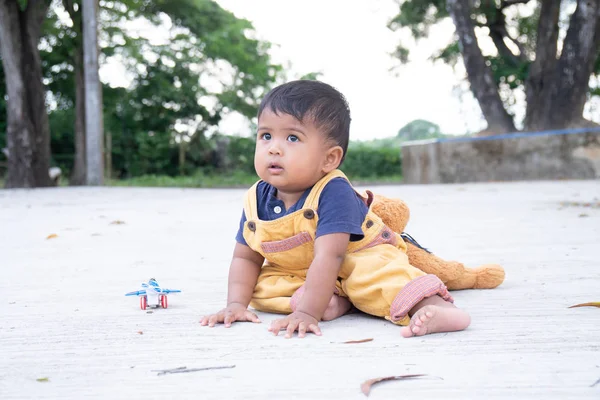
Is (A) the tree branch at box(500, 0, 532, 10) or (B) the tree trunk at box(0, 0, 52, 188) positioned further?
(A) the tree branch at box(500, 0, 532, 10)

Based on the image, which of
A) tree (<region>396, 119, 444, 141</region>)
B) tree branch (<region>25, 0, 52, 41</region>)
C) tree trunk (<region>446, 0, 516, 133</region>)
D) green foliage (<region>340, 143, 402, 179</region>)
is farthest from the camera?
tree (<region>396, 119, 444, 141</region>)

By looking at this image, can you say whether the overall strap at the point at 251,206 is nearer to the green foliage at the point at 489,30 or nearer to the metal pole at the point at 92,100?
the metal pole at the point at 92,100

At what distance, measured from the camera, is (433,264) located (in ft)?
8.82

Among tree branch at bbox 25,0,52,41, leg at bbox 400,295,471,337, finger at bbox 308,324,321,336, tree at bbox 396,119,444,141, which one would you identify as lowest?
finger at bbox 308,324,321,336

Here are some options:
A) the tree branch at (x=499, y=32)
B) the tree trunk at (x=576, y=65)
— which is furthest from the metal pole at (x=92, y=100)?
the tree branch at (x=499, y=32)

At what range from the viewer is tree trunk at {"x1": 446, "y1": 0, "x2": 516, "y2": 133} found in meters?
14.1

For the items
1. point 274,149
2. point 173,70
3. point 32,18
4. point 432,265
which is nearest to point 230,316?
point 274,149

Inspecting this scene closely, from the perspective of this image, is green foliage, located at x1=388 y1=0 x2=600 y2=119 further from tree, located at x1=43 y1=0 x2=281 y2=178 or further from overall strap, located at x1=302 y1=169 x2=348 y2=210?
overall strap, located at x1=302 y1=169 x2=348 y2=210

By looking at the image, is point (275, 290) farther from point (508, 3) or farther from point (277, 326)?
point (508, 3)

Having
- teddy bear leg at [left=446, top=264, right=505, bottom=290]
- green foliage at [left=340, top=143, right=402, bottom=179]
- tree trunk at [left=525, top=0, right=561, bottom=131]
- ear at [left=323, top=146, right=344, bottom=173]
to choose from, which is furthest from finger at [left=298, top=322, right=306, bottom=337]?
green foliage at [left=340, top=143, right=402, bottom=179]

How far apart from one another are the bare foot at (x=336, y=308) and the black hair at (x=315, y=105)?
52 cm

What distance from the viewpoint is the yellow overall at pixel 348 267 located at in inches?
86.6

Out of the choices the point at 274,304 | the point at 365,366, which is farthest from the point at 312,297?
the point at 365,366

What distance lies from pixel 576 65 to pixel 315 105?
41.5 ft
